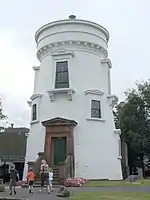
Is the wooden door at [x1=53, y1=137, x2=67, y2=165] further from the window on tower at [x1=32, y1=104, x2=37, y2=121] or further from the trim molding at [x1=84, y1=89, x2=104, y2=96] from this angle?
the trim molding at [x1=84, y1=89, x2=104, y2=96]

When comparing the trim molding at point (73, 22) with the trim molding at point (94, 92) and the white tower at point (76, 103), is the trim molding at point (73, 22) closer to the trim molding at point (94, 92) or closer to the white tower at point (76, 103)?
the white tower at point (76, 103)

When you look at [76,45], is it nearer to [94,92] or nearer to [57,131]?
[94,92]

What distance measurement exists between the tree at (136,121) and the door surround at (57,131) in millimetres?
11503

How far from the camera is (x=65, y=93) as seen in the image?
105 feet

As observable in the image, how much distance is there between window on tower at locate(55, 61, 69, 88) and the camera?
3244 cm

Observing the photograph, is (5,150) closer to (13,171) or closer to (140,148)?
(140,148)

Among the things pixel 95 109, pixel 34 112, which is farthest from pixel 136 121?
pixel 34 112

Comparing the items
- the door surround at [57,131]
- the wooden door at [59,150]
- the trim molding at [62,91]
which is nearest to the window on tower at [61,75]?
the trim molding at [62,91]

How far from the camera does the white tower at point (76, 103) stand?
3055cm

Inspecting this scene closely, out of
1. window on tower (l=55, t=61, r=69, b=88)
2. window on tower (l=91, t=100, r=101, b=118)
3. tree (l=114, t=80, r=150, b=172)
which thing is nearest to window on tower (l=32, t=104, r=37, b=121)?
window on tower (l=55, t=61, r=69, b=88)

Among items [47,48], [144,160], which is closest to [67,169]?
[47,48]

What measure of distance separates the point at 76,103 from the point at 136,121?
1213cm

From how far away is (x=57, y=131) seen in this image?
100 ft

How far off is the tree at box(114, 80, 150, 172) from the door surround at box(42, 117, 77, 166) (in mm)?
11503
